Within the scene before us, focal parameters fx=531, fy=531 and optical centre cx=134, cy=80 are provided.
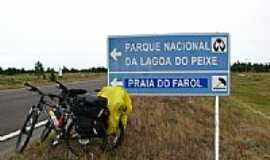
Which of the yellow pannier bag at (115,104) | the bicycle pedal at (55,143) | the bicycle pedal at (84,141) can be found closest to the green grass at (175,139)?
the bicycle pedal at (55,143)

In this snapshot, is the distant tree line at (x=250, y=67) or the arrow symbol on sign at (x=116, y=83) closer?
the arrow symbol on sign at (x=116, y=83)

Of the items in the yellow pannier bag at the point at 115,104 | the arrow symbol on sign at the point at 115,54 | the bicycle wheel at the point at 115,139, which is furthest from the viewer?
the arrow symbol on sign at the point at 115,54

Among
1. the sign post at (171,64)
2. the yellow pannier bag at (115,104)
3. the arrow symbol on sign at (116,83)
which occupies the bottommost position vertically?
the yellow pannier bag at (115,104)

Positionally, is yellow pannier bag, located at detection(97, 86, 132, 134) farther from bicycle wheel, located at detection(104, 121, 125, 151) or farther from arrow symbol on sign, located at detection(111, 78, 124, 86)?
arrow symbol on sign, located at detection(111, 78, 124, 86)

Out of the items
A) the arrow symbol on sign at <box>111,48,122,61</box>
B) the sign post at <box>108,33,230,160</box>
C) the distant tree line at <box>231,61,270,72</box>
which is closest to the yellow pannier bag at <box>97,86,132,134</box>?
the sign post at <box>108,33,230,160</box>

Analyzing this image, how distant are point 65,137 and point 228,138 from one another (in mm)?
3582

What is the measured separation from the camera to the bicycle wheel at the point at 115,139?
8.07 metres

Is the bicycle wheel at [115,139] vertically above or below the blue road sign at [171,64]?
below

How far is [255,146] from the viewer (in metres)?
9.89

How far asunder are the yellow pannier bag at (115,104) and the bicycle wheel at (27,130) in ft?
3.79

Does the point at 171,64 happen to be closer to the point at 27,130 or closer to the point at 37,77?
the point at 27,130

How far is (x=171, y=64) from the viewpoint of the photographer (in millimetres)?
8195

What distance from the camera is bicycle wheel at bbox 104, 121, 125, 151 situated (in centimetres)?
807

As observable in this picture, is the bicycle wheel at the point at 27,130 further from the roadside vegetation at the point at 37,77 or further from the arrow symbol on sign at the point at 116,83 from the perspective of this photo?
the arrow symbol on sign at the point at 116,83
